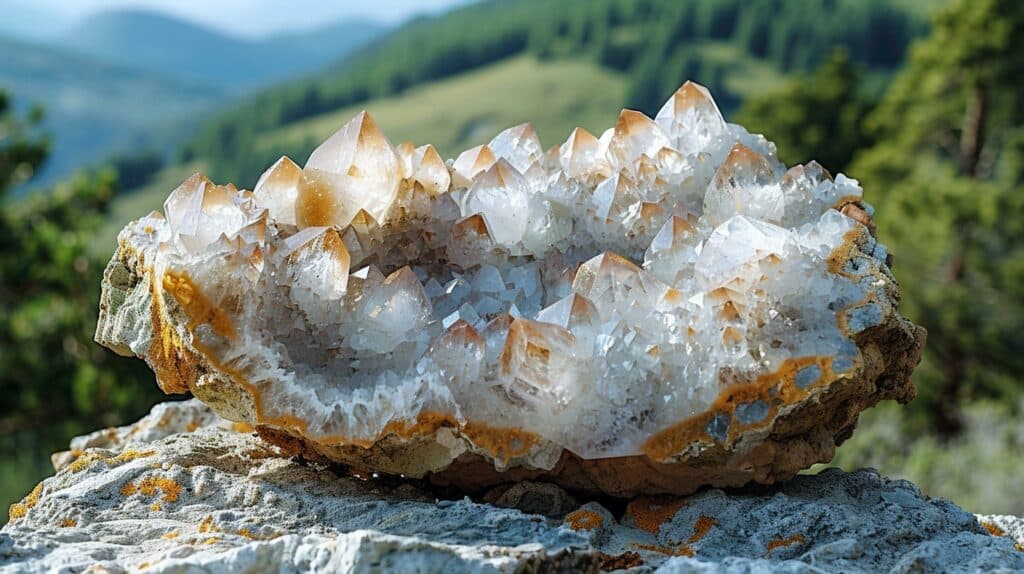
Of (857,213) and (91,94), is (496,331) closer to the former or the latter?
(857,213)

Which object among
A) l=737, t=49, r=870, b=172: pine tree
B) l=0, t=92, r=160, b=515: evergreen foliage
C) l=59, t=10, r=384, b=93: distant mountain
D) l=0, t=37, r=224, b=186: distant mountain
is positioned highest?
l=59, t=10, r=384, b=93: distant mountain

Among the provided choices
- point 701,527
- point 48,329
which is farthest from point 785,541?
point 48,329

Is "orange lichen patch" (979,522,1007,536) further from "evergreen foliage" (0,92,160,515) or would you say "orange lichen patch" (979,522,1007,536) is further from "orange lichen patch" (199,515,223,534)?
"evergreen foliage" (0,92,160,515)

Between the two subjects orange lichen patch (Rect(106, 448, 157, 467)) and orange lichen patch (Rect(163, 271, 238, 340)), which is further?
orange lichen patch (Rect(106, 448, 157, 467))

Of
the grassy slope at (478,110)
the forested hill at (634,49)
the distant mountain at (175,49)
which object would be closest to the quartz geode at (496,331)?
the grassy slope at (478,110)

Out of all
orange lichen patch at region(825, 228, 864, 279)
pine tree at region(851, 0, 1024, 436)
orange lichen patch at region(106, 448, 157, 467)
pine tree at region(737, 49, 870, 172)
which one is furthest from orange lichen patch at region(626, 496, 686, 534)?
pine tree at region(737, 49, 870, 172)

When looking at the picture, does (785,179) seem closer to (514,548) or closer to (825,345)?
(825,345)
